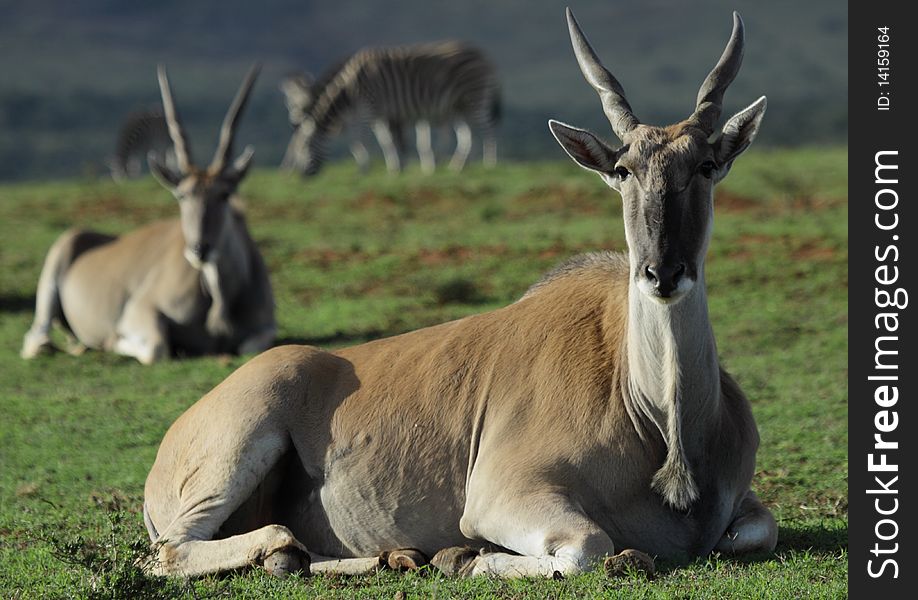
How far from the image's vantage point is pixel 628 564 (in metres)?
4.30

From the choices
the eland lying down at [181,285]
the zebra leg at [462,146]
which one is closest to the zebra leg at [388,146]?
the zebra leg at [462,146]

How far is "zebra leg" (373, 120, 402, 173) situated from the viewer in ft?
65.5

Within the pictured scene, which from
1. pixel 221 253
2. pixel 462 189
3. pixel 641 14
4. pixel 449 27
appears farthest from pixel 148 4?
pixel 221 253

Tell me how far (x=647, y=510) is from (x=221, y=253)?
19.8 feet

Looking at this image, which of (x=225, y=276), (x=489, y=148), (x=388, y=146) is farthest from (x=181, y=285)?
(x=489, y=148)

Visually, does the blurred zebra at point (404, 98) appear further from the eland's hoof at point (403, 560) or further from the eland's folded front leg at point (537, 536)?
the eland's folded front leg at point (537, 536)

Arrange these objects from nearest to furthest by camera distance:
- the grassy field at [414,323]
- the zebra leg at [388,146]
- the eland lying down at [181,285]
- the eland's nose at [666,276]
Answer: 1. the eland's nose at [666,276]
2. the grassy field at [414,323]
3. the eland lying down at [181,285]
4. the zebra leg at [388,146]

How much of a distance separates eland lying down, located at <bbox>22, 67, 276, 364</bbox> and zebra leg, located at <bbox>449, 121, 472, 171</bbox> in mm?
8573

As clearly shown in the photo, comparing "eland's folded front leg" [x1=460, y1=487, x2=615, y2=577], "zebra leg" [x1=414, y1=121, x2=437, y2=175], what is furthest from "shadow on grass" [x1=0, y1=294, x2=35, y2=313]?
"eland's folded front leg" [x1=460, y1=487, x2=615, y2=577]

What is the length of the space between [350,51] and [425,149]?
55.4 meters

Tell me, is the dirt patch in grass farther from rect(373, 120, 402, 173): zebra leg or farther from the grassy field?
rect(373, 120, 402, 173): zebra leg

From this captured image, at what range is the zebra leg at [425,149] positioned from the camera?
19797 millimetres

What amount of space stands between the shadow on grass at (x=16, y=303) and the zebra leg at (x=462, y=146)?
25.0 ft

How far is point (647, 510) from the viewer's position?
14.9 ft
